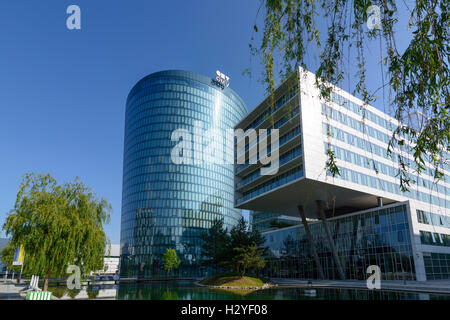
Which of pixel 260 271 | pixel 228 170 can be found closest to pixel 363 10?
pixel 260 271

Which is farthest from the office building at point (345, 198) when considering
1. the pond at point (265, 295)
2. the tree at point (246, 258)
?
the pond at point (265, 295)

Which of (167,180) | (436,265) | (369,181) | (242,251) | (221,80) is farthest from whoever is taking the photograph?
(221,80)

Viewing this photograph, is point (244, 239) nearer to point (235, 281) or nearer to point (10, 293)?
point (235, 281)

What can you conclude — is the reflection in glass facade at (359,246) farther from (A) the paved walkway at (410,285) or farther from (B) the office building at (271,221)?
(B) the office building at (271,221)

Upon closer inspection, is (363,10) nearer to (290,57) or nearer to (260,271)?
(290,57)

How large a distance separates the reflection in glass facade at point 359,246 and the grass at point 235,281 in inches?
438

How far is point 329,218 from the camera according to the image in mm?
49844

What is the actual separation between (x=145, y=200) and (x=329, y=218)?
201 ft

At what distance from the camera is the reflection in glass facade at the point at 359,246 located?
125ft

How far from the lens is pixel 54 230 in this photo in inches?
799

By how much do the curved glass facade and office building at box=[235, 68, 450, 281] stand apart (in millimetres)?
44600

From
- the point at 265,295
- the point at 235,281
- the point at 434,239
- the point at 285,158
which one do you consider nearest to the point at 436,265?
the point at 434,239

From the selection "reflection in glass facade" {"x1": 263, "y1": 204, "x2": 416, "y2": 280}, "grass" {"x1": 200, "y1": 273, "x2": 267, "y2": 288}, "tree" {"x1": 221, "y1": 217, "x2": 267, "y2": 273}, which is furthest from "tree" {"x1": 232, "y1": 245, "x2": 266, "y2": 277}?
"reflection in glass facade" {"x1": 263, "y1": 204, "x2": 416, "y2": 280}

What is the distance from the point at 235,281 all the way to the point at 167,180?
2271 inches
